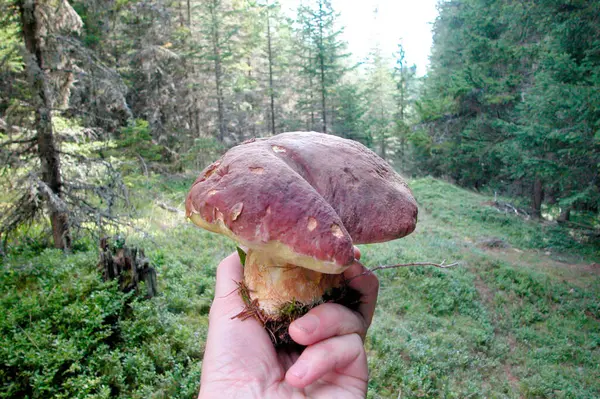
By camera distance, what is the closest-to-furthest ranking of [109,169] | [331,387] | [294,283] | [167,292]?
[294,283] < [331,387] < [167,292] < [109,169]

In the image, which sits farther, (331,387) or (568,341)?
(568,341)

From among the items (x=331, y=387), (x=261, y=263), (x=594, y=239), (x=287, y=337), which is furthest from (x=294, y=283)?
(x=594, y=239)

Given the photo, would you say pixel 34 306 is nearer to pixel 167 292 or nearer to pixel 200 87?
pixel 167 292

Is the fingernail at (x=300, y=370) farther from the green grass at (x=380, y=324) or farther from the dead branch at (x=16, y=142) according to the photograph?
the dead branch at (x=16, y=142)

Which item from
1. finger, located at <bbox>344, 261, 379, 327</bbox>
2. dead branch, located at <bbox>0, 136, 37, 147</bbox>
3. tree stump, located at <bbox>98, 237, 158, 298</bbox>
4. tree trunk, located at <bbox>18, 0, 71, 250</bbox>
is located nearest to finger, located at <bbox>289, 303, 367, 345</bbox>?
finger, located at <bbox>344, 261, 379, 327</bbox>

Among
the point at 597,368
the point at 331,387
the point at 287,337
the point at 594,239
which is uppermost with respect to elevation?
the point at 287,337

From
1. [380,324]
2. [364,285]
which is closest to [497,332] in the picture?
[380,324]

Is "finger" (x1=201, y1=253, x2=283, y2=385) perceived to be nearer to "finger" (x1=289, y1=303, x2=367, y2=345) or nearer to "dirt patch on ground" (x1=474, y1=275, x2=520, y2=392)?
"finger" (x1=289, y1=303, x2=367, y2=345)

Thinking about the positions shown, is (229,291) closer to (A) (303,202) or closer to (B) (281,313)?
(B) (281,313)
